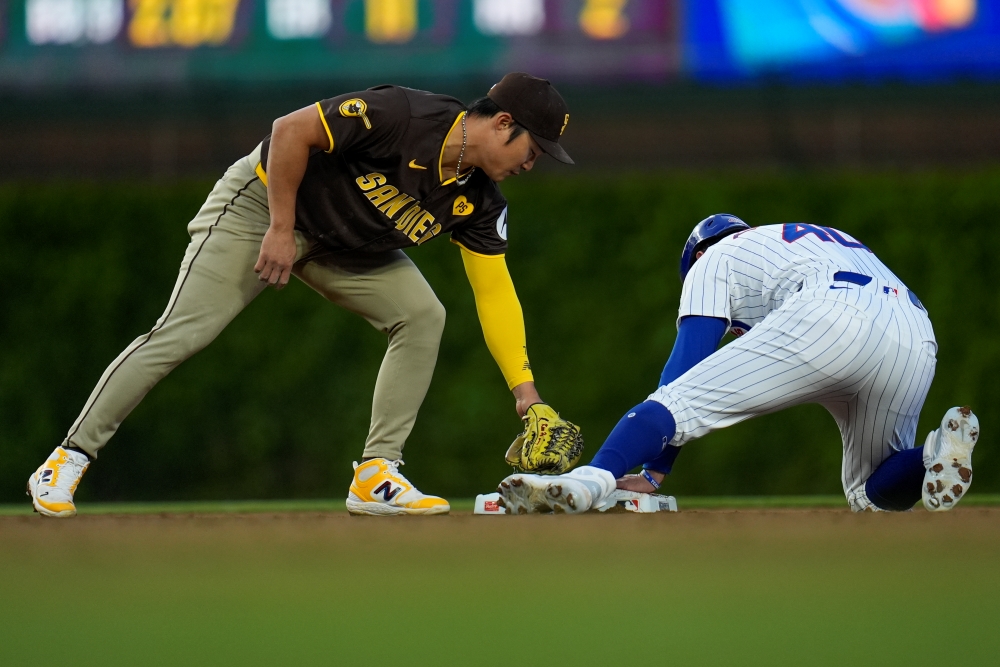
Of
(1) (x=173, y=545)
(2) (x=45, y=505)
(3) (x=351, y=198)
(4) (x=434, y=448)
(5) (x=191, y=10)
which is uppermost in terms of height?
(5) (x=191, y=10)

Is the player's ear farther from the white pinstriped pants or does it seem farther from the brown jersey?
the white pinstriped pants

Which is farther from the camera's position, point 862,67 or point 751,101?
point 862,67

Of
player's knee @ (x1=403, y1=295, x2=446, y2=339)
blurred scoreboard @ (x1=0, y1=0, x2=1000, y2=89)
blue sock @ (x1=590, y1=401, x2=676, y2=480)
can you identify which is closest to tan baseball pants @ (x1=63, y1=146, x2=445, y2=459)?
player's knee @ (x1=403, y1=295, x2=446, y2=339)

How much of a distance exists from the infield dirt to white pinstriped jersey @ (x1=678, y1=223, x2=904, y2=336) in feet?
2.78

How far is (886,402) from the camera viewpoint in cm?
A: 364

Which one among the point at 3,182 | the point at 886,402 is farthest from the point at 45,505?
the point at 3,182

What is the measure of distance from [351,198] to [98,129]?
5732 mm

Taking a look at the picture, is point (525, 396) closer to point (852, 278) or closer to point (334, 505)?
point (852, 278)

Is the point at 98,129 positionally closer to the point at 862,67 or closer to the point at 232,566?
the point at 862,67

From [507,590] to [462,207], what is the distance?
180 cm

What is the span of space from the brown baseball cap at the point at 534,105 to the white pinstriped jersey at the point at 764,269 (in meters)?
0.58

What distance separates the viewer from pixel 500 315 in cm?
401

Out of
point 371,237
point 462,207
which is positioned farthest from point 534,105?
point 371,237

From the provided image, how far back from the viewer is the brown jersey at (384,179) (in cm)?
356
